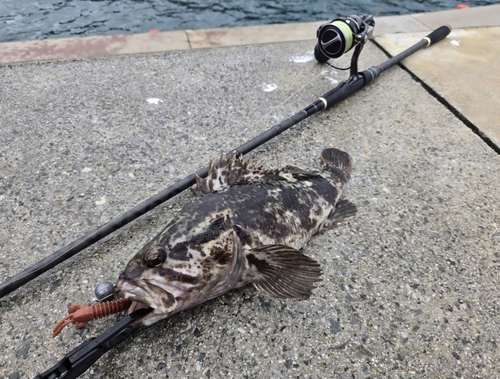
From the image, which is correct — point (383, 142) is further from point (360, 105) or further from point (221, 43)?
point (221, 43)

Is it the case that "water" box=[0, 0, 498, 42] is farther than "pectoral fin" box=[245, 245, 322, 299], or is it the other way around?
"water" box=[0, 0, 498, 42]

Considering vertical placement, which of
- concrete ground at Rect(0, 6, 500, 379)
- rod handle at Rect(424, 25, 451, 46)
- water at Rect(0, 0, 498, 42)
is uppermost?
rod handle at Rect(424, 25, 451, 46)

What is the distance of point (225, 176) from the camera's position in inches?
113

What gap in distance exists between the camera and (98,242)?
3.02m

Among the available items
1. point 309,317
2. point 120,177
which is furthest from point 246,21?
point 309,317

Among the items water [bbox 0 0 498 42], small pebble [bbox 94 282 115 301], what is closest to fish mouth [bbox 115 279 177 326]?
small pebble [bbox 94 282 115 301]

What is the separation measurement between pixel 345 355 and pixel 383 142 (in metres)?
2.44

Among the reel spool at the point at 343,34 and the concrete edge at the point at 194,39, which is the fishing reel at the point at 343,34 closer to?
the reel spool at the point at 343,34

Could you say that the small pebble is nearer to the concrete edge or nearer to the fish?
the fish

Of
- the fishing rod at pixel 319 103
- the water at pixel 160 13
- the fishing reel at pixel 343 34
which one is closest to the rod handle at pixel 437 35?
the fishing rod at pixel 319 103

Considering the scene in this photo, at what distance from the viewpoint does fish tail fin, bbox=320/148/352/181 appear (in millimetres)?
3436

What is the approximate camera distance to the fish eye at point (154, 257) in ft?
7.09

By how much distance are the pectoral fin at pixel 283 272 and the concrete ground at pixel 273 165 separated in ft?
0.78

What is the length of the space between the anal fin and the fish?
0.27ft
